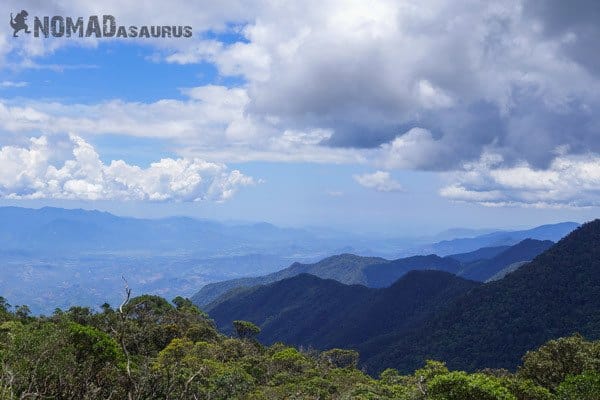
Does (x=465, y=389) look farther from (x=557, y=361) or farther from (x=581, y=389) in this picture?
(x=557, y=361)

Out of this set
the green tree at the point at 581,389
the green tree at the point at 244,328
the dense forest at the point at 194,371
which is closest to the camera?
the dense forest at the point at 194,371

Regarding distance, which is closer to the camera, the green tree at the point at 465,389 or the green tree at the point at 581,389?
the green tree at the point at 465,389

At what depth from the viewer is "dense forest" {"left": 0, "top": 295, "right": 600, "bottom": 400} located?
23969mm

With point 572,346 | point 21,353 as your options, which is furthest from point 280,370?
point 21,353

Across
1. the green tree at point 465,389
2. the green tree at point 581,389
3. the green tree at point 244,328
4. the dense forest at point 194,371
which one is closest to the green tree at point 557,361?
the dense forest at point 194,371

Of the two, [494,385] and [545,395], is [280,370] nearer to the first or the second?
[545,395]

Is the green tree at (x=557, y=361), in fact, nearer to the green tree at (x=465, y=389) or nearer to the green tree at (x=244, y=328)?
the green tree at (x=465, y=389)

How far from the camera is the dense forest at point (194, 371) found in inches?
944

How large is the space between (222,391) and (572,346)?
35.8 metres

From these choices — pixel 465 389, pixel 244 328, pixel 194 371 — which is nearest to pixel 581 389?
pixel 465 389

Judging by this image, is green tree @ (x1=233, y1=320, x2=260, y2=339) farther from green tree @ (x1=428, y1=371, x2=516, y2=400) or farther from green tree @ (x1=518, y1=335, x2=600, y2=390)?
green tree @ (x1=428, y1=371, x2=516, y2=400)

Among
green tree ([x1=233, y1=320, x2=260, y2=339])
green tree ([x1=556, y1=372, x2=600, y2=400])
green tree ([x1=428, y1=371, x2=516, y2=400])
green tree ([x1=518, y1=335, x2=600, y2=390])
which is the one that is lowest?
green tree ([x1=233, y1=320, x2=260, y2=339])

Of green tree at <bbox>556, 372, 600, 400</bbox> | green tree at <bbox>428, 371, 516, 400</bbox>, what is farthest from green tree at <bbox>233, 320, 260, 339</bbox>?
green tree at <bbox>556, 372, 600, 400</bbox>

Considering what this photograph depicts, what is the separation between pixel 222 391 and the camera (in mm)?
51156
